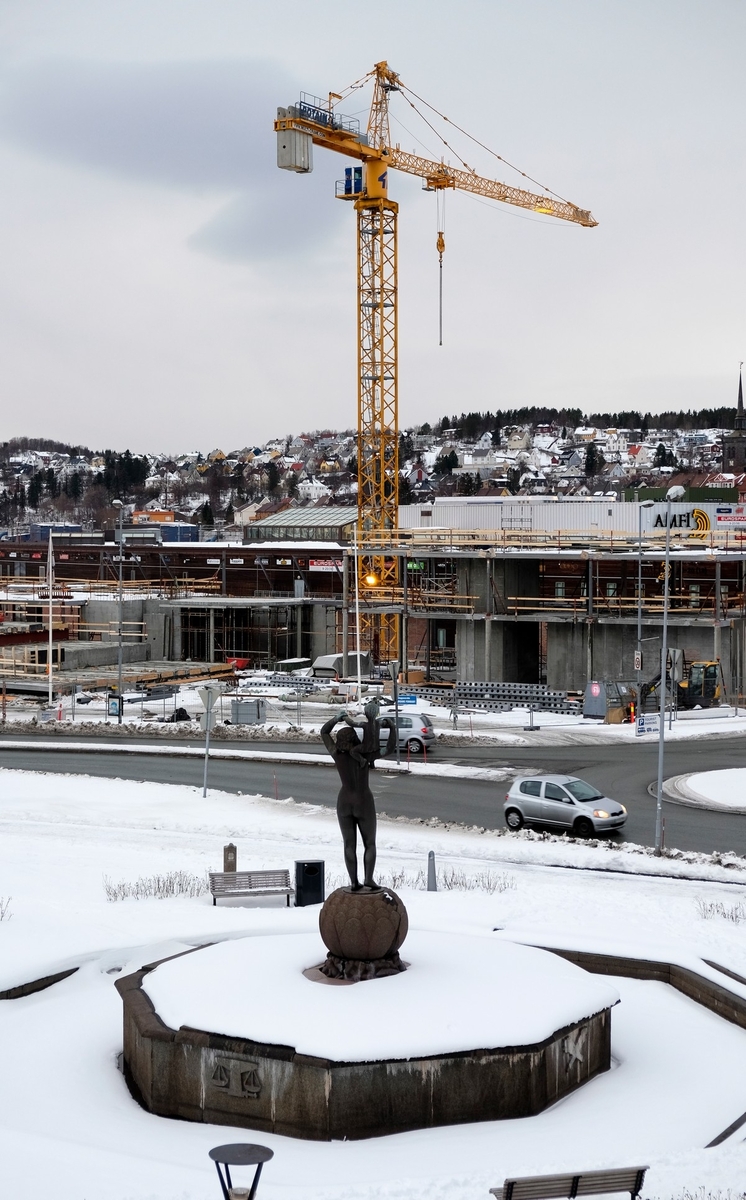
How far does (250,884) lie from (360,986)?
6.27 metres

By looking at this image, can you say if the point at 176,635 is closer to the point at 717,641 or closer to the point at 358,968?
the point at 717,641

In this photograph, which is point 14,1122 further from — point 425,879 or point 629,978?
point 425,879

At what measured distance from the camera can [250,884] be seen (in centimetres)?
1869

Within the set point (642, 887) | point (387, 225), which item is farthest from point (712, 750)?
point (387, 225)

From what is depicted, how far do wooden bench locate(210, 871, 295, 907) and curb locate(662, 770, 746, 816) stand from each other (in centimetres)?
1380

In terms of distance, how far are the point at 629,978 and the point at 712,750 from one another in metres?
23.9

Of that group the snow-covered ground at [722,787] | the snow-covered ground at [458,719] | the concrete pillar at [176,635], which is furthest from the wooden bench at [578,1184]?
the concrete pillar at [176,635]

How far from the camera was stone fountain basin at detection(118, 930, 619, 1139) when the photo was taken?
36.0 feet

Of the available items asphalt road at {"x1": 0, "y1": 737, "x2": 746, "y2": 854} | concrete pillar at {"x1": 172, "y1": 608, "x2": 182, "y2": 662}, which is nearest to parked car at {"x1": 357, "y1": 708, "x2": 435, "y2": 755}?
asphalt road at {"x1": 0, "y1": 737, "x2": 746, "y2": 854}

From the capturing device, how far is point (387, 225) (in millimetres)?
76500

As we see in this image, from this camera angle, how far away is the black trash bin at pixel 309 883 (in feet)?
61.4

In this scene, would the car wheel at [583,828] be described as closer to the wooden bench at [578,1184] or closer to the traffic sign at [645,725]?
the traffic sign at [645,725]

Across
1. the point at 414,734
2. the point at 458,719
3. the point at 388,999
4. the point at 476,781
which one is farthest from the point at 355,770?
the point at 458,719

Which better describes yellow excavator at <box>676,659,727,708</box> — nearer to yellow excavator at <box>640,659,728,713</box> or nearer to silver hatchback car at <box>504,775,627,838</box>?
yellow excavator at <box>640,659,728,713</box>
